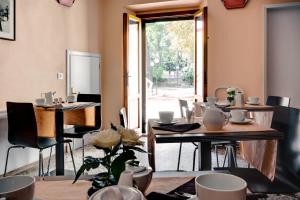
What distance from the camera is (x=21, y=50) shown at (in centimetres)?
360

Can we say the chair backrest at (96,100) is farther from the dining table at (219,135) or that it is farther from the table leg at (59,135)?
the dining table at (219,135)

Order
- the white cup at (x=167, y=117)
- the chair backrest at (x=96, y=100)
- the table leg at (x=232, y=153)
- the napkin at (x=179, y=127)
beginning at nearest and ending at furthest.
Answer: the napkin at (x=179, y=127)
the white cup at (x=167, y=117)
the table leg at (x=232, y=153)
the chair backrest at (x=96, y=100)

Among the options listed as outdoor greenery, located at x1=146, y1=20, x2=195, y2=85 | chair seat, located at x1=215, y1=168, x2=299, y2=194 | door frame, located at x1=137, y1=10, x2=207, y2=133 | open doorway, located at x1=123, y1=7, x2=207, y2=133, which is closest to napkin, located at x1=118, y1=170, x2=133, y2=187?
chair seat, located at x1=215, y1=168, x2=299, y2=194

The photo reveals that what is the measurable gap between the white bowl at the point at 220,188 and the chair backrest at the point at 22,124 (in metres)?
2.32

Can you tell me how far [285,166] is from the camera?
177 centimetres

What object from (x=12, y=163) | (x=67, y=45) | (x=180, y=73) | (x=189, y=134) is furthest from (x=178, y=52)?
(x=189, y=134)

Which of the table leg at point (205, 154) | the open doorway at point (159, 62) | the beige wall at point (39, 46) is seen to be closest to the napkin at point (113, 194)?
the table leg at point (205, 154)

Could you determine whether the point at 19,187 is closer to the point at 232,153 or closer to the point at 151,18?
the point at 232,153

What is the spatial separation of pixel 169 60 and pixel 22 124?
13.7 ft

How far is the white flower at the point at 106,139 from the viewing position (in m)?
0.72

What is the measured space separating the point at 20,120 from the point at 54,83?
144 cm

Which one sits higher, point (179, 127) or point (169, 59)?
point (169, 59)

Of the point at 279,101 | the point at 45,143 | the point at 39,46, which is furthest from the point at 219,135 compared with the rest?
the point at 39,46

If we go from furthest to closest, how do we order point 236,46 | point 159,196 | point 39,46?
point 236,46, point 39,46, point 159,196
